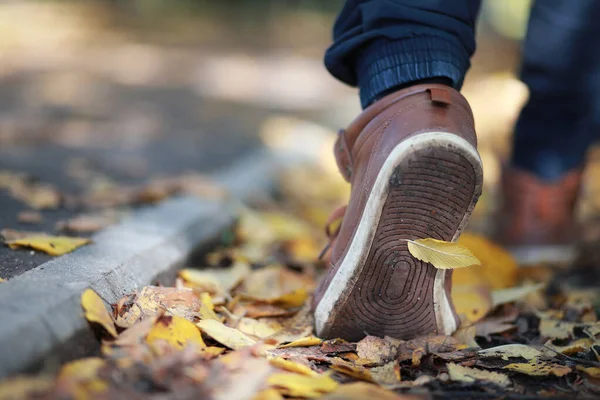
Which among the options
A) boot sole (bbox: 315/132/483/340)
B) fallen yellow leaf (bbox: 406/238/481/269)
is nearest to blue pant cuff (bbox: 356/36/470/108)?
boot sole (bbox: 315/132/483/340)

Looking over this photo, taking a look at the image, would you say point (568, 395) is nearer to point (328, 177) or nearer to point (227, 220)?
point (227, 220)

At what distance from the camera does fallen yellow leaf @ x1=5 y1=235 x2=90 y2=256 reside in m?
1.49

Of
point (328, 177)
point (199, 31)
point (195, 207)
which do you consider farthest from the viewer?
point (199, 31)

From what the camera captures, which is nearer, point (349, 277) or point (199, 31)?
point (349, 277)

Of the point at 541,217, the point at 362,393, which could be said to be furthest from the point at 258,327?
the point at 541,217

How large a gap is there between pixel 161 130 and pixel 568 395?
344 cm

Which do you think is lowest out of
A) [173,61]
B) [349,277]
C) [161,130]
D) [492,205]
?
[349,277]

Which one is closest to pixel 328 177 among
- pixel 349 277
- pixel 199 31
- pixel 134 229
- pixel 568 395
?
pixel 134 229

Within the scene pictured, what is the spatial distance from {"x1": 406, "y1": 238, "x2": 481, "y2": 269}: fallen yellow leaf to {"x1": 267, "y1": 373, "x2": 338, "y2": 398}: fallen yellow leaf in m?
0.33

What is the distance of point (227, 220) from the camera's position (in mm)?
2213

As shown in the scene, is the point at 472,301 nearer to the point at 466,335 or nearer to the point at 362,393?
the point at 466,335

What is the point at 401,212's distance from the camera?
1.27 m

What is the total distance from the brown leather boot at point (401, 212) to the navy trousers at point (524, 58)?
0.27ft

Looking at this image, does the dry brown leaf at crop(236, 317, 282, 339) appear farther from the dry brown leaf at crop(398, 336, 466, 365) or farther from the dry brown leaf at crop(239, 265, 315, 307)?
the dry brown leaf at crop(398, 336, 466, 365)
